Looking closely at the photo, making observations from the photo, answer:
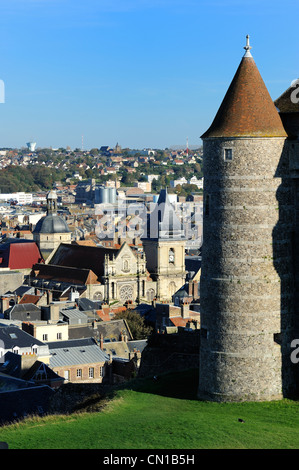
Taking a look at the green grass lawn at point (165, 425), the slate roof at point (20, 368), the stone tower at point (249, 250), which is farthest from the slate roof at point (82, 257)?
the stone tower at point (249, 250)

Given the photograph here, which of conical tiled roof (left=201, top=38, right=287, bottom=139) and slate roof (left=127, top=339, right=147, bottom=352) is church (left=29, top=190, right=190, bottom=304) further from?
conical tiled roof (left=201, top=38, right=287, bottom=139)

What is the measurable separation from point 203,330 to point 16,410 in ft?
30.0

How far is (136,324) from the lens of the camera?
2256 inches

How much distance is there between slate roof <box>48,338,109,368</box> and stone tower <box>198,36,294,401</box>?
62.0ft

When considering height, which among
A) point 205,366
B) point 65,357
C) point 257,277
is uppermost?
point 257,277

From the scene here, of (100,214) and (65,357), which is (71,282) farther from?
(100,214)

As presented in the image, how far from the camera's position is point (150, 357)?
3088 cm

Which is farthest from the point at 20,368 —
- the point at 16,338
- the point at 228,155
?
the point at 228,155

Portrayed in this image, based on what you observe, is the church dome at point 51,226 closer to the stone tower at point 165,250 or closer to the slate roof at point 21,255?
the slate roof at point 21,255

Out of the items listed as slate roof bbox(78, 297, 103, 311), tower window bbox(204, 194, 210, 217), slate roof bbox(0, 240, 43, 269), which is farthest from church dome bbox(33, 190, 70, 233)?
tower window bbox(204, 194, 210, 217)

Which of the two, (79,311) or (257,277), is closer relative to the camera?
(257,277)

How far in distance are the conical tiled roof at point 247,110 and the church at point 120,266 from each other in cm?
4993

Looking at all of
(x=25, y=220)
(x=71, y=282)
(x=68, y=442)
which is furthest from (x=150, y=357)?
(x=25, y=220)

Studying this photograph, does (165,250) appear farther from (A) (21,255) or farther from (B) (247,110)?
(B) (247,110)
